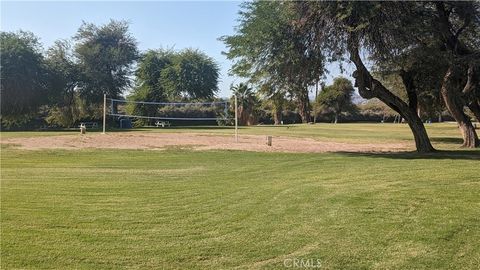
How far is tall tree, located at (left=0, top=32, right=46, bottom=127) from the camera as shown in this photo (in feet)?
132

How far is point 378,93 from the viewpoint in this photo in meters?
17.5

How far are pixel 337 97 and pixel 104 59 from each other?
31.7 m

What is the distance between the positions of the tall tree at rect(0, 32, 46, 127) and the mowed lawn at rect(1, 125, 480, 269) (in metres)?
33.3

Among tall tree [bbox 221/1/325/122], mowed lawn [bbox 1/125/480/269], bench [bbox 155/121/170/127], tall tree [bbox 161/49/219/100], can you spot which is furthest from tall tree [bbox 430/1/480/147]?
tall tree [bbox 161/49/219/100]

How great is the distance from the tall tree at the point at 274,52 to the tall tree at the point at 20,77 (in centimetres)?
2797

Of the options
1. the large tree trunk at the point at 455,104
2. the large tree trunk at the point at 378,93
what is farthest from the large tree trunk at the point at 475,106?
the large tree trunk at the point at 378,93

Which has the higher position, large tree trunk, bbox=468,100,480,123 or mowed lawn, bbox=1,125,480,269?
large tree trunk, bbox=468,100,480,123

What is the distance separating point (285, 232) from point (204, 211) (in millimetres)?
1519

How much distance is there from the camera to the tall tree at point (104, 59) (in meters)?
50.1

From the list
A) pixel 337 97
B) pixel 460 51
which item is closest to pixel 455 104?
pixel 460 51

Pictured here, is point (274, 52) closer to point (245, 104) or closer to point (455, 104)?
point (455, 104)

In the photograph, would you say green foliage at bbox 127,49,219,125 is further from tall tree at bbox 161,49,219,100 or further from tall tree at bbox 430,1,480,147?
tall tree at bbox 430,1,480,147

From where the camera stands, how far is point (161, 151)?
17453 mm

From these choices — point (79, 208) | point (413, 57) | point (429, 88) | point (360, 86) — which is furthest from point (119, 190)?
point (429, 88)
